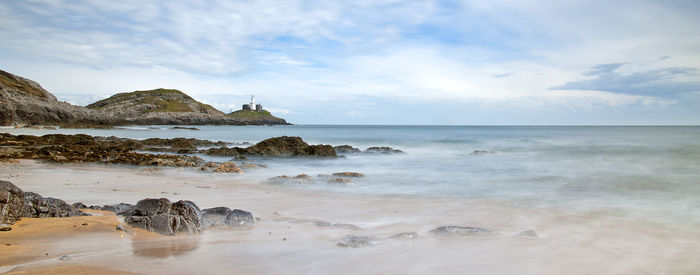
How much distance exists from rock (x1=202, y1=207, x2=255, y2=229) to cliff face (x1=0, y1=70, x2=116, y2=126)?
54.3 m

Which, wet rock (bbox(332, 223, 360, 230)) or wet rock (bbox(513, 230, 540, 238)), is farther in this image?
wet rock (bbox(332, 223, 360, 230))

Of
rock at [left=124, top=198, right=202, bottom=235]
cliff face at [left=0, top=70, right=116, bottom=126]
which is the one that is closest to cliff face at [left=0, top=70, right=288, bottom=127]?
cliff face at [left=0, top=70, right=116, bottom=126]

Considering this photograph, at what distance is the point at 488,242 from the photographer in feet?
16.0

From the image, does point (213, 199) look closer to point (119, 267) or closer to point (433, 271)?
point (119, 267)

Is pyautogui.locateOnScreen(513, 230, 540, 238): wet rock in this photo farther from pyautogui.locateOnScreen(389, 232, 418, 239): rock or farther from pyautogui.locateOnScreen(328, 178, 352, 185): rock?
pyautogui.locateOnScreen(328, 178, 352, 185): rock

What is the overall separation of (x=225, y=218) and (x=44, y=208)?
6.75 ft

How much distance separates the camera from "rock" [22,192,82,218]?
14.9 feet

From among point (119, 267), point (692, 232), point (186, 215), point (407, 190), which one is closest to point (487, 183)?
point (407, 190)

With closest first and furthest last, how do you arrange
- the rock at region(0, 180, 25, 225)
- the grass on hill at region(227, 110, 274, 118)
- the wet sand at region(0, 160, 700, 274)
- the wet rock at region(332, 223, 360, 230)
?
the wet sand at region(0, 160, 700, 274), the rock at region(0, 180, 25, 225), the wet rock at region(332, 223, 360, 230), the grass on hill at region(227, 110, 274, 118)

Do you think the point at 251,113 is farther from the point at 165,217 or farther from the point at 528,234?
the point at 528,234

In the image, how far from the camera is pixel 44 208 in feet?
15.3

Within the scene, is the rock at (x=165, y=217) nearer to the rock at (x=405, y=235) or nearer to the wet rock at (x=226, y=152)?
the rock at (x=405, y=235)

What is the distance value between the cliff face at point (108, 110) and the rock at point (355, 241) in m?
55.9

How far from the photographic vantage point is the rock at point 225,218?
5.03m
